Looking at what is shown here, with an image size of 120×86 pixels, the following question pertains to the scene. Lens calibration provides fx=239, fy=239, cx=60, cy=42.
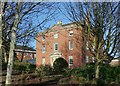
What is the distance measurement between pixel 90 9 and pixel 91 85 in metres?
4.51

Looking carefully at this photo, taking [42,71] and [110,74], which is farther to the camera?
[42,71]

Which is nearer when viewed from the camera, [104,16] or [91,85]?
[91,85]

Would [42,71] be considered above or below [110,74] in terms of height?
above

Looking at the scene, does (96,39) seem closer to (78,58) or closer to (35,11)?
(35,11)

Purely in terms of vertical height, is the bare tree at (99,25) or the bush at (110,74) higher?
the bare tree at (99,25)

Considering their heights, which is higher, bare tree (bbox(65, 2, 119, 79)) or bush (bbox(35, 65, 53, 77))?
bare tree (bbox(65, 2, 119, 79))

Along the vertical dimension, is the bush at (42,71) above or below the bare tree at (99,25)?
below

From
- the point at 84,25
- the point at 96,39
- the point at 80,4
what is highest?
the point at 80,4

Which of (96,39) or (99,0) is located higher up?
(99,0)

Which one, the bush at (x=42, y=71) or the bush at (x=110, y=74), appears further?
the bush at (x=110, y=74)

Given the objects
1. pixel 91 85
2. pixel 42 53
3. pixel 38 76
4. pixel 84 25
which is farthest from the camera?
pixel 42 53

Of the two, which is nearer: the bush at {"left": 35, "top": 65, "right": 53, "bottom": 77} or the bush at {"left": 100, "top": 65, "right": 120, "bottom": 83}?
the bush at {"left": 35, "top": 65, "right": 53, "bottom": 77}

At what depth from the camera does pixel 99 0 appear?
13930 mm

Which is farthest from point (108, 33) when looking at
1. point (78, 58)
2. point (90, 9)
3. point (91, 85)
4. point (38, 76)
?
point (78, 58)
